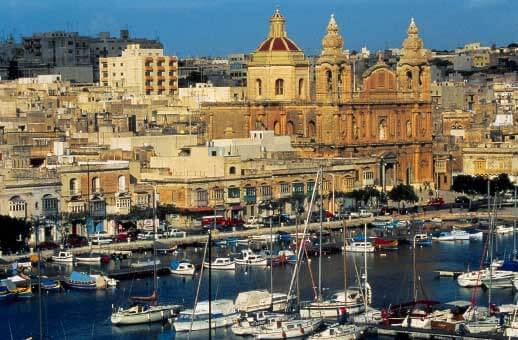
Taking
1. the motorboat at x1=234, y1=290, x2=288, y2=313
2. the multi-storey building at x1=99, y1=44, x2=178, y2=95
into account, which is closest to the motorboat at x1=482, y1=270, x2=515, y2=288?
the motorboat at x1=234, y1=290, x2=288, y2=313

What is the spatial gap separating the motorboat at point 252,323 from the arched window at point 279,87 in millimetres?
35861

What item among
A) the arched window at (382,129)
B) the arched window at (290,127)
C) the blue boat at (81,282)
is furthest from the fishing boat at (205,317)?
the arched window at (290,127)

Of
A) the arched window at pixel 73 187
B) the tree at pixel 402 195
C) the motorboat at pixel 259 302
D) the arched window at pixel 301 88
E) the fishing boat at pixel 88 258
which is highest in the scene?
the arched window at pixel 301 88

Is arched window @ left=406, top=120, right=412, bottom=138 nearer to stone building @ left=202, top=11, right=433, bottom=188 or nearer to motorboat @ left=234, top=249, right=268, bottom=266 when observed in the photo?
stone building @ left=202, top=11, right=433, bottom=188

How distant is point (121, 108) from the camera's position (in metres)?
87.4

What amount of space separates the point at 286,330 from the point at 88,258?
1339 centimetres

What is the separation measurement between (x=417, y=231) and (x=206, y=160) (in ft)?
24.2

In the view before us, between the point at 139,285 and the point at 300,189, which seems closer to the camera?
the point at 139,285

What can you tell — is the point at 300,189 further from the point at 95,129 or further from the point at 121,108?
the point at 121,108

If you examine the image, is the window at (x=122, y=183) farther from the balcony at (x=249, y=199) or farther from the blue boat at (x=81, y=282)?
the blue boat at (x=81, y=282)

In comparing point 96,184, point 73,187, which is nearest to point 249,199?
point 96,184

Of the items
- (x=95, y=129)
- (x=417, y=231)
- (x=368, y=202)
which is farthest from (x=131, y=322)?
(x=95, y=129)

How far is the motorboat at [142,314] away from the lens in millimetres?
44469

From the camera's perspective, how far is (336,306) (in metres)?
44.6
